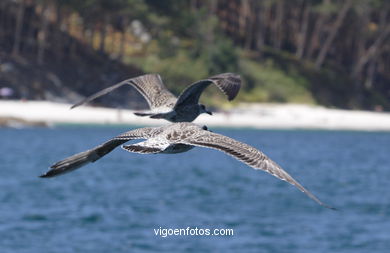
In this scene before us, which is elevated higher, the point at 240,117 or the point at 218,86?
the point at 218,86

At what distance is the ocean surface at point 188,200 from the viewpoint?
29094 millimetres

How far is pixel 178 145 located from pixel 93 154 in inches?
45.4

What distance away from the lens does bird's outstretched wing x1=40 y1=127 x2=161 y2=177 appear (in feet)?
34.8

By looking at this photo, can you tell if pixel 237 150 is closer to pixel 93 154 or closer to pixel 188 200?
pixel 93 154

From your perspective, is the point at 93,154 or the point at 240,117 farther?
the point at 240,117

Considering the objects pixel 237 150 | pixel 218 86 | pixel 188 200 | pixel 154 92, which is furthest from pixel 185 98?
pixel 188 200

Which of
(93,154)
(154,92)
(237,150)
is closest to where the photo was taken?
(237,150)

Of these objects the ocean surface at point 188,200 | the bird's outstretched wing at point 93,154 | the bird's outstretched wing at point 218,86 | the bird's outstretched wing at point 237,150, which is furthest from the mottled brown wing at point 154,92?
the ocean surface at point 188,200

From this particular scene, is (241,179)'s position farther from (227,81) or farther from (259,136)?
(227,81)

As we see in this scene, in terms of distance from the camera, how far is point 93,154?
11.1 m

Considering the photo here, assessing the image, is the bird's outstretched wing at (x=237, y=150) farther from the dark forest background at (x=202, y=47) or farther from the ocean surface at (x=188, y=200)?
the dark forest background at (x=202, y=47)

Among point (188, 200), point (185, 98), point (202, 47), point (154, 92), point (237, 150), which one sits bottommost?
point (202, 47)

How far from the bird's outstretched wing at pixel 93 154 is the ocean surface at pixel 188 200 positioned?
15.9 metres

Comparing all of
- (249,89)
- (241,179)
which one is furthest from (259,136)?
(241,179)
